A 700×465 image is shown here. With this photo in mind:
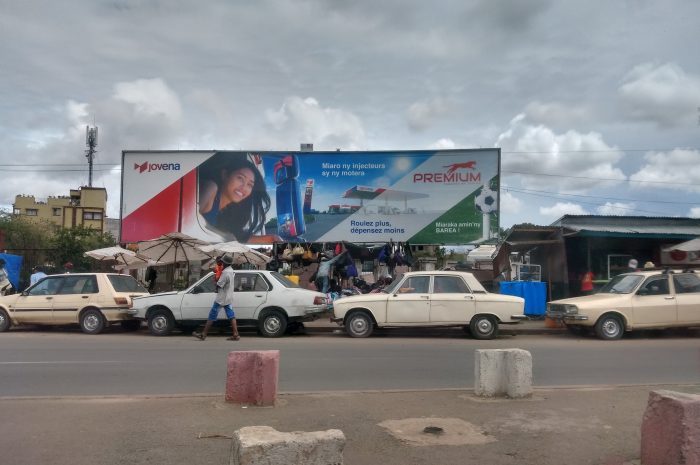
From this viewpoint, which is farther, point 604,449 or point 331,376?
point 331,376

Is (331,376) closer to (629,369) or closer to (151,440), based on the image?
(151,440)

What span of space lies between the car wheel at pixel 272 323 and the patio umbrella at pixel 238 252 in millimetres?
4693

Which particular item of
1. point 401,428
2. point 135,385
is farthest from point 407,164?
point 401,428

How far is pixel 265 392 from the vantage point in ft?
21.6

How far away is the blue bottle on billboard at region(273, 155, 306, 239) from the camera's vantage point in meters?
20.1

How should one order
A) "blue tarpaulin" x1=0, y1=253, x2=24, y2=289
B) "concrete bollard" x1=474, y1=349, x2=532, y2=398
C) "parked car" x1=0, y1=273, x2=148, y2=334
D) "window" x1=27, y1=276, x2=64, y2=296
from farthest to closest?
"blue tarpaulin" x1=0, y1=253, x2=24, y2=289 → "window" x1=27, y1=276, x2=64, y2=296 → "parked car" x1=0, y1=273, x2=148, y2=334 → "concrete bollard" x1=474, y1=349, x2=532, y2=398

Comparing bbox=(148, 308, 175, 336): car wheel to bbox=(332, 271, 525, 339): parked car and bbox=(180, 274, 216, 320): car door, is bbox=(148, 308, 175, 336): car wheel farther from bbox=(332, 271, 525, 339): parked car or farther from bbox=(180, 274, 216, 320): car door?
bbox=(332, 271, 525, 339): parked car

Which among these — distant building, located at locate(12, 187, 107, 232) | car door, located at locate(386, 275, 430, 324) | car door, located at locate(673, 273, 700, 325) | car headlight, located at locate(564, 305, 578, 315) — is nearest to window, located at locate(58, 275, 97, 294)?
car door, located at locate(386, 275, 430, 324)

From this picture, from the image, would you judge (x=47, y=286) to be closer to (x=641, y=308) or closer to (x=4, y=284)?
(x=4, y=284)

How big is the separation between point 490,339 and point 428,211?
7.21 m

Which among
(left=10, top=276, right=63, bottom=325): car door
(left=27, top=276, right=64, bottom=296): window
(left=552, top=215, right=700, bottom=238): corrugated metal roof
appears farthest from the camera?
(left=552, top=215, right=700, bottom=238): corrugated metal roof

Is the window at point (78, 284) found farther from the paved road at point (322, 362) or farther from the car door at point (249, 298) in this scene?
the car door at point (249, 298)

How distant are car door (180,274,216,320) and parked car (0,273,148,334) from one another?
5.46 feet

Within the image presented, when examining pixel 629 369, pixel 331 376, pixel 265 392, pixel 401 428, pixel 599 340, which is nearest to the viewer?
pixel 401 428
